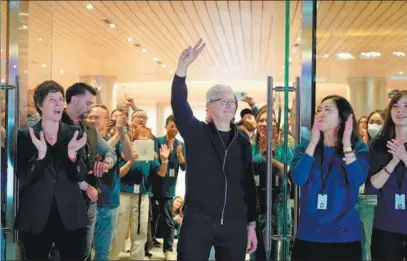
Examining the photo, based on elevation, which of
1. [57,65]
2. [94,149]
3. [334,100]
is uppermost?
[57,65]

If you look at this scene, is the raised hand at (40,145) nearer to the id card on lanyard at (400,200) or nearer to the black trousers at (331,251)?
the black trousers at (331,251)

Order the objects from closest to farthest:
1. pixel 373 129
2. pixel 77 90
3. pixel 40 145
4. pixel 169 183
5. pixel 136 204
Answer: pixel 40 145
pixel 77 90
pixel 373 129
pixel 136 204
pixel 169 183

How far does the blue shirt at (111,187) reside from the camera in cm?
401

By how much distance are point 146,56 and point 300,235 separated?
17.0 ft

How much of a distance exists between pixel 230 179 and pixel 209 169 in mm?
128

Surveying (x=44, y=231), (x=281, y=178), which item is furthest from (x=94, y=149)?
(x=281, y=178)

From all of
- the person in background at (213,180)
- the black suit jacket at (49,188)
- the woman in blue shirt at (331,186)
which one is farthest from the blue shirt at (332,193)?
the black suit jacket at (49,188)

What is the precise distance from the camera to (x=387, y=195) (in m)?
3.06

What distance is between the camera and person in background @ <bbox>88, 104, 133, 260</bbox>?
12.7ft

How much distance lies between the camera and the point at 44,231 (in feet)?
10.2

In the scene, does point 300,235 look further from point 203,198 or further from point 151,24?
point 151,24

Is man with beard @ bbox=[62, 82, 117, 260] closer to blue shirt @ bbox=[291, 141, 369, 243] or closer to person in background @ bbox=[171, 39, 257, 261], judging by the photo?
person in background @ bbox=[171, 39, 257, 261]

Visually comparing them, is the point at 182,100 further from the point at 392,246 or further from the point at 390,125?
the point at 392,246

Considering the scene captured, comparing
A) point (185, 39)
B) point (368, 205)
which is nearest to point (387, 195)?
point (368, 205)
